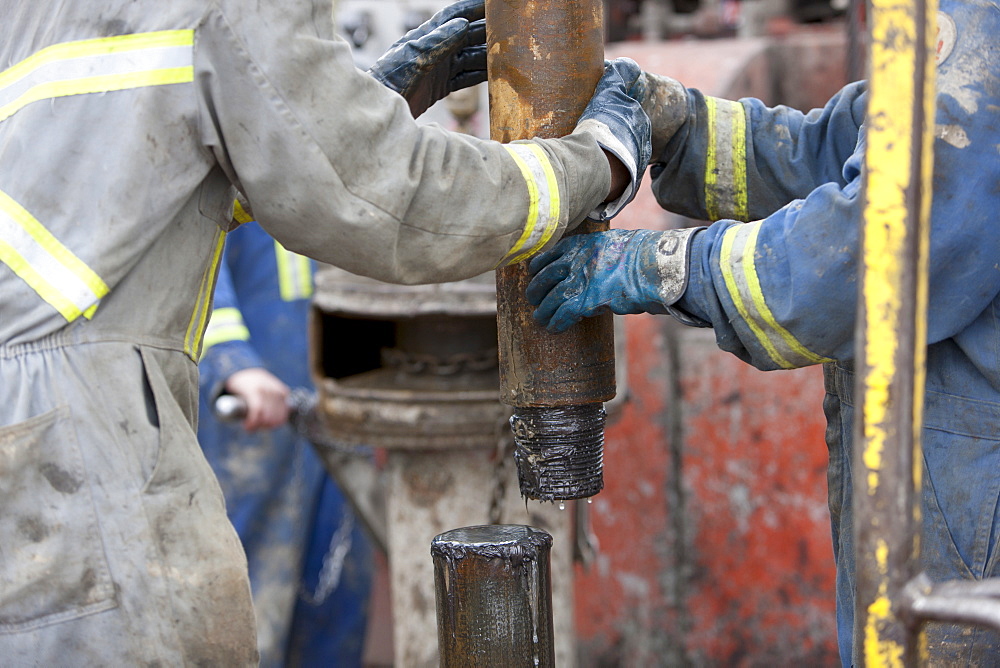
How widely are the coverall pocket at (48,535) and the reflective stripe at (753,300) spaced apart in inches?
38.5

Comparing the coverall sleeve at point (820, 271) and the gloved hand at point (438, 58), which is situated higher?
the gloved hand at point (438, 58)

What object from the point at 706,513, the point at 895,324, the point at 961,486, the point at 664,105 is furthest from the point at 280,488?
the point at 895,324

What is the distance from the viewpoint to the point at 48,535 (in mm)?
1471

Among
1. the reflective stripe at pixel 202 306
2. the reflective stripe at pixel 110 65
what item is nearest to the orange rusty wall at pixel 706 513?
the reflective stripe at pixel 202 306

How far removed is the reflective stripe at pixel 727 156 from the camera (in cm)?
212

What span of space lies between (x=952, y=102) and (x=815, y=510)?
225 cm

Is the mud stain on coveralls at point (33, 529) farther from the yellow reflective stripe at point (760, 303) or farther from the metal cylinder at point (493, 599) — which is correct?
the yellow reflective stripe at point (760, 303)

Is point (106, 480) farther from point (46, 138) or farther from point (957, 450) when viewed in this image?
point (957, 450)

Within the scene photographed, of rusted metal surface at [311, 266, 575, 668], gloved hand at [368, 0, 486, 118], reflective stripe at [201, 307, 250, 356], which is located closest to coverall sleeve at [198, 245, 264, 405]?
reflective stripe at [201, 307, 250, 356]

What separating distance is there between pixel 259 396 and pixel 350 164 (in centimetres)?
235

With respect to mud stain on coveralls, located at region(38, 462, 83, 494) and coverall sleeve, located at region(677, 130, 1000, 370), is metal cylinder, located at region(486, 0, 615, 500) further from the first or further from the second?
mud stain on coveralls, located at region(38, 462, 83, 494)

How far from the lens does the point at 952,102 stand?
1535 millimetres

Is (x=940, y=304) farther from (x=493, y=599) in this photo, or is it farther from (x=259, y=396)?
(x=259, y=396)

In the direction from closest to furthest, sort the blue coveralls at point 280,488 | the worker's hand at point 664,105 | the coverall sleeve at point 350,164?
the coverall sleeve at point 350,164 < the worker's hand at point 664,105 < the blue coveralls at point 280,488
